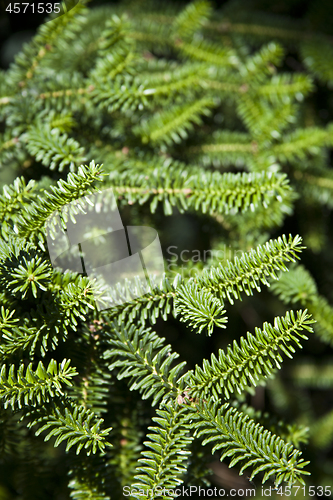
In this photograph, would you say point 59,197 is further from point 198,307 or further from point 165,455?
point 165,455

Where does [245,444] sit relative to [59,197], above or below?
below

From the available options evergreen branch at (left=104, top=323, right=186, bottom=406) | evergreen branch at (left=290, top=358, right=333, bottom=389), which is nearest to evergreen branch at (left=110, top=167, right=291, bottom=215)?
evergreen branch at (left=104, top=323, right=186, bottom=406)

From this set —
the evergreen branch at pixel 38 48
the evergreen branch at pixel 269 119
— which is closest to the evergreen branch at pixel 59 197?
the evergreen branch at pixel 38 48

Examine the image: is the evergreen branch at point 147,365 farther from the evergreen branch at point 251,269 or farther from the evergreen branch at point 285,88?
the evergreen branch at point 285,88

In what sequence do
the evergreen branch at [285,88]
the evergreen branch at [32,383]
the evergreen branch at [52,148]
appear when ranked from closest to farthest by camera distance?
the evergreen branch at [32,383] → the evergreen branch at [52,148] → the evergreen branch at [285,88]

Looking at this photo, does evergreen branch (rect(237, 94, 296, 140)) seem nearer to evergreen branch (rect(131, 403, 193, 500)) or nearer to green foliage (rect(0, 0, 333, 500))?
green foliage (rect(0, 0, 333, 500))

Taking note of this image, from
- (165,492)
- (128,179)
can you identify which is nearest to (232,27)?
(128,179)

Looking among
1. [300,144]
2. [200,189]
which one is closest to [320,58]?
[300,144]
